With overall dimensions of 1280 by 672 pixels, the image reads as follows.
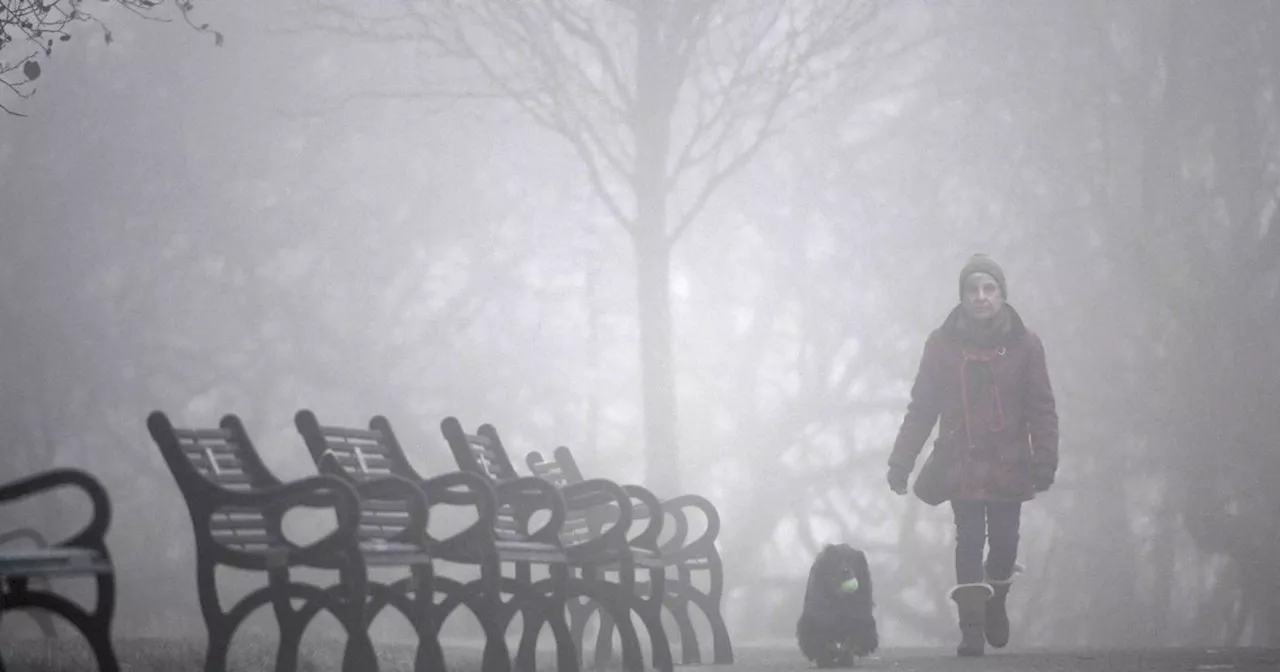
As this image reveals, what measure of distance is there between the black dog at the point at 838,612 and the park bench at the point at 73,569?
13.3 ft

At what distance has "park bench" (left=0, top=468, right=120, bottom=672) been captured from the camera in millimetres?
5766

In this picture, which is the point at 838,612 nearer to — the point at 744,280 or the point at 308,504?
the point at 308,504

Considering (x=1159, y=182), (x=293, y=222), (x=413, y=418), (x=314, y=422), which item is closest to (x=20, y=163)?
(x=293, y=222)

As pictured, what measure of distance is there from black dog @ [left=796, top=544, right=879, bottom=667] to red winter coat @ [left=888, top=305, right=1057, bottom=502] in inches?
24.6

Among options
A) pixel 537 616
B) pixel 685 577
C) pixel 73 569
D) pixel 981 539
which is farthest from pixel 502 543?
pixel 685 577

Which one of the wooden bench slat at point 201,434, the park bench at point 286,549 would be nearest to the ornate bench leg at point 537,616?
the park bench at point 286,549

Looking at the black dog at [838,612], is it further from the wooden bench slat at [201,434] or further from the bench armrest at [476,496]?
the wooden bench slat at [201,434]

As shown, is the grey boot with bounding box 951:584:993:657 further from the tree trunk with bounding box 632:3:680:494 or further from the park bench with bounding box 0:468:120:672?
the tree trunk with bounding box 632:3:680:494

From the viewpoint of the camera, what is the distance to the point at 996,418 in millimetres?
9383

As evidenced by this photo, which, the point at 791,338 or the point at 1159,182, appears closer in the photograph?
the point at 1159,182

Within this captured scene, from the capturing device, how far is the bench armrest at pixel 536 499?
7922 millimetres

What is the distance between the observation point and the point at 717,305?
22.6 m

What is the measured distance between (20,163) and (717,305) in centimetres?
867

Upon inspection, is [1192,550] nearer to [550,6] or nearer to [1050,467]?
[550,6]
